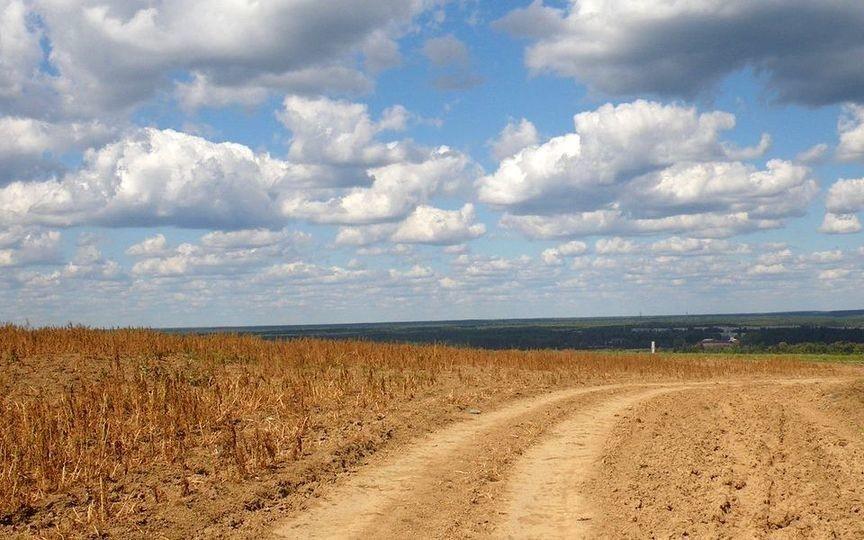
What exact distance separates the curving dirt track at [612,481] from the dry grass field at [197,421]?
67 centimetres

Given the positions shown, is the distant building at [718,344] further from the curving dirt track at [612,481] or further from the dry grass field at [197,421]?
the curving dirt track at [612,481]

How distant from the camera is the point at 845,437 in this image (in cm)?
1445

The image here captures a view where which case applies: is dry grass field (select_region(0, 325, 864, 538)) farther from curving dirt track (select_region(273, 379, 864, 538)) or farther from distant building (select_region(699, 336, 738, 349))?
distant building (select_region(699, 336, 738, 349))

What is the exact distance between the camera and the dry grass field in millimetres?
10219

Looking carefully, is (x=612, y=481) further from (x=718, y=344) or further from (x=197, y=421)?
(x=718, y=344)

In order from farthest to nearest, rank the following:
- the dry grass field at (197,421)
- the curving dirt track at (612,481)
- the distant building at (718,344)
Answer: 1. the distant building at (718,344)
2. the dry grass field at (197,421)
3. the curving dirt track at (612,481)

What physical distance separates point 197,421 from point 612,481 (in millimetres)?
8278

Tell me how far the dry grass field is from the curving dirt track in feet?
2.19

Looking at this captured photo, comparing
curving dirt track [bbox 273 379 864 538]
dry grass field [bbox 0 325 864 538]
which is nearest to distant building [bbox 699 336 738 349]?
dry grass field [bbox 0 325 864 538]

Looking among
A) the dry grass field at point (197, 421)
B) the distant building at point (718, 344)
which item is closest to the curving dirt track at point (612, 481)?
the dry grass field at point (197, 421)

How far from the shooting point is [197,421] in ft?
49.4

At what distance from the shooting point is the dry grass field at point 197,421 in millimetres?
10219

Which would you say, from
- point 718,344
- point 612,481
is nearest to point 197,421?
point 612,481

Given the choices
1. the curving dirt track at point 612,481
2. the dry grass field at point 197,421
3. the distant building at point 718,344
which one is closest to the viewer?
the curving dirt track at point 612,481
